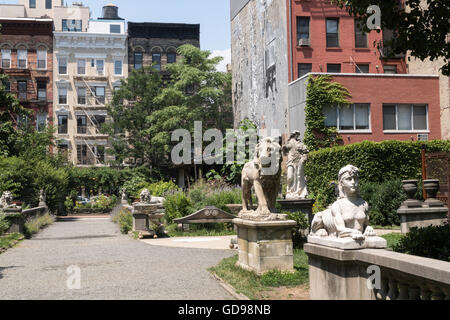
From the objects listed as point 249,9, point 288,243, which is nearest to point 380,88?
point 249,9

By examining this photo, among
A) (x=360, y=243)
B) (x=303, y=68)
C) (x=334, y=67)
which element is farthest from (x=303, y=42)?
(x=360, y=243)

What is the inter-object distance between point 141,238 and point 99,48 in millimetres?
43135

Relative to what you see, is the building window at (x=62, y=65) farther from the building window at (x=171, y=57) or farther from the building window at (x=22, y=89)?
the building window at (x=171, y=57)

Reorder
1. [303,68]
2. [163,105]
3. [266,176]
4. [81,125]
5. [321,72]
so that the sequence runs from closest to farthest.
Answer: [266,176]
[321,72]
[303,68]
[163,105]
[81,125]

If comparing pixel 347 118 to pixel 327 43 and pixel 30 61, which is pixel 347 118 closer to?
pixel 327 43

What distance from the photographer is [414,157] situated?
24.4 m

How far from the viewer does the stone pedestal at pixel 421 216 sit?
53.5 ft

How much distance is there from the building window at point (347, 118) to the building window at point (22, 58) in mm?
38412

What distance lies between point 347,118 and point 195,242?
628 inches

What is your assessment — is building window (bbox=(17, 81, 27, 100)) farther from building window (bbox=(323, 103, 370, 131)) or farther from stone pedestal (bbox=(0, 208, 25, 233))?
stone pedestal (bbox=(0, 208, 25, 233))

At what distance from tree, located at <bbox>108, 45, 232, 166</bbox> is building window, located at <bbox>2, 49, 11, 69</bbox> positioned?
13181 millimetres

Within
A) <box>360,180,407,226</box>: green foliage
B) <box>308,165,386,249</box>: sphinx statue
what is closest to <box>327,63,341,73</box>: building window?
<box>360,180,407,226</box>: green foliage

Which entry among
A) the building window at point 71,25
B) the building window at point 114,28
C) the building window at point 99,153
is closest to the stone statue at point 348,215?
the building window at point 99,153

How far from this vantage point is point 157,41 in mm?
60062
